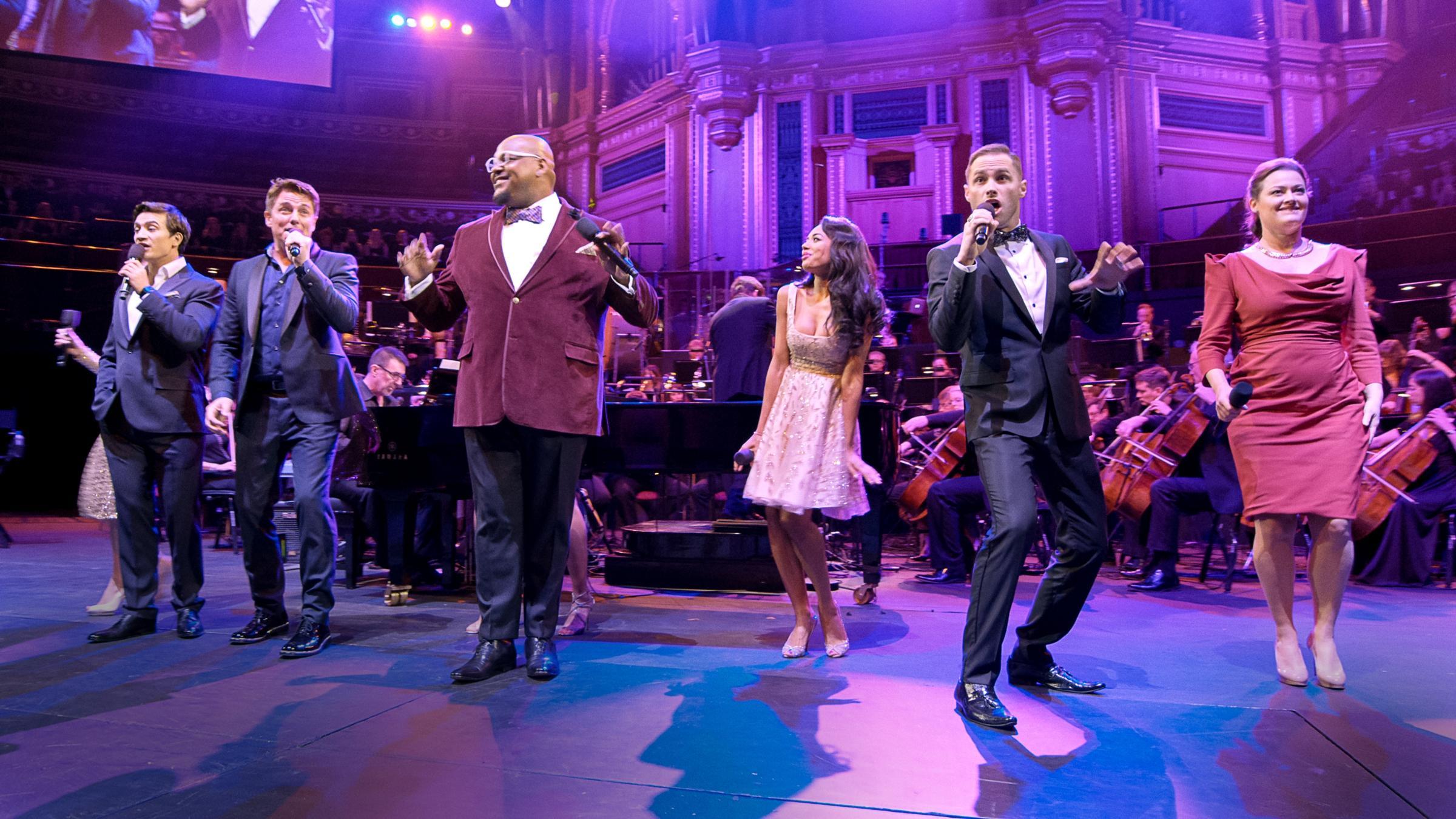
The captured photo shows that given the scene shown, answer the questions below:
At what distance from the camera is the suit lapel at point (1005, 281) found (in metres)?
2.65

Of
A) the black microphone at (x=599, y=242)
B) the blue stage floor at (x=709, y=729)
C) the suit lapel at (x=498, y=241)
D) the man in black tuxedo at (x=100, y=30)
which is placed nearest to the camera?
the blue stage floor at (x=709, y=729)

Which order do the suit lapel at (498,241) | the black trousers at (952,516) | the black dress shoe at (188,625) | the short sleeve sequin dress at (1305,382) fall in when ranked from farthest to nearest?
1. the black trousers at (952,516)
2. the black dress shoe at (188,625)
3. the suit lapel at (498,241)
4. the short sleeve sequin dress at (1305,382)

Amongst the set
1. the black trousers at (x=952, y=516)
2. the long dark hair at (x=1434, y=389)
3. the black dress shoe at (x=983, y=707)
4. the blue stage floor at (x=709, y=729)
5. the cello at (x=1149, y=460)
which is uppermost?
the long dark hair at (x=1434, y=389)

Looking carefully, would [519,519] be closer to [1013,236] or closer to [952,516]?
[1013,236]

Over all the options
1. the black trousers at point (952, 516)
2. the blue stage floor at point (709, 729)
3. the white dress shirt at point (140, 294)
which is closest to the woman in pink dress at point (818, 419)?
the blue stage floor at point (709, 729)

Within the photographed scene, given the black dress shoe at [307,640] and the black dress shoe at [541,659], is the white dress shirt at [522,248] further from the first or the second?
the black dress shoe at [307,640]

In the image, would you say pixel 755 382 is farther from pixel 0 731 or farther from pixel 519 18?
pixel 519 18

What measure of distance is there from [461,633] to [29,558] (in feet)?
14.7

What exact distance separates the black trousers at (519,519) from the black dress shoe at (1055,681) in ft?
5.04

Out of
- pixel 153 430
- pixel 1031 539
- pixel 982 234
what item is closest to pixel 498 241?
pixel 982 234

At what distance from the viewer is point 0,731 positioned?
7.96ft

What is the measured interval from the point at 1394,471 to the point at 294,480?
5794mm

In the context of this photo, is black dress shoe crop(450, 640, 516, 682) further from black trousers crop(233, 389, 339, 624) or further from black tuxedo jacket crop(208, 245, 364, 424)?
black tuxedo jacket crop(208, 245, 364, 424)

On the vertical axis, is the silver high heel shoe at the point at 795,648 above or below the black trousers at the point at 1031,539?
below
